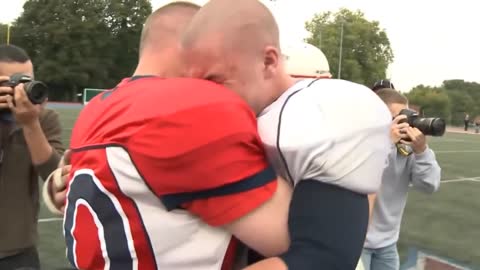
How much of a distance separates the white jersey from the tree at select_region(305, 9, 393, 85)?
70034 mm

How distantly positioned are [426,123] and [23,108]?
265 centimetres

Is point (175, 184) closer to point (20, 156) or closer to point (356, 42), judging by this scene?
point (20, 156)

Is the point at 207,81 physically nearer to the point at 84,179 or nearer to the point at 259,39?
the point at 259,39

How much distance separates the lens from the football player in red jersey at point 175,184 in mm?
1154

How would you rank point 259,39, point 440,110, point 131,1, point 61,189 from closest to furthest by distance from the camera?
point 259,39 → point 61,189 → point 131,1 → point 440,110

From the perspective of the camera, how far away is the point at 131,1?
70.0m

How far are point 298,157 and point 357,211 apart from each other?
167mm

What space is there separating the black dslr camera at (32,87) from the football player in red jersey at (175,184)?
1.62 metres

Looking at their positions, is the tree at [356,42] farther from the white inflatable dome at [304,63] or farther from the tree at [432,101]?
the white inflatable dome at [304,63]

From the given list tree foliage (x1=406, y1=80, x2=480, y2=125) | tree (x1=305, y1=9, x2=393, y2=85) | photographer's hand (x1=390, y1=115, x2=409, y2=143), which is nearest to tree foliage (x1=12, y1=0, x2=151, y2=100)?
tree (x1=305, y1=9, x2=393, y2=85)

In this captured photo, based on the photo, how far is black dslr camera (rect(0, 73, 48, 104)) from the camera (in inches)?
110

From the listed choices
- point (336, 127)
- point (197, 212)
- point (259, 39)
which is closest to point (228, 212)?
point (197, 212)

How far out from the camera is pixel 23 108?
280 cm

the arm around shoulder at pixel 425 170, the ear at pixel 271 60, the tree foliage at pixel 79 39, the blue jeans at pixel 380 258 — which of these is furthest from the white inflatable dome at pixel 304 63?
the tree foliage at pixel 79 39
